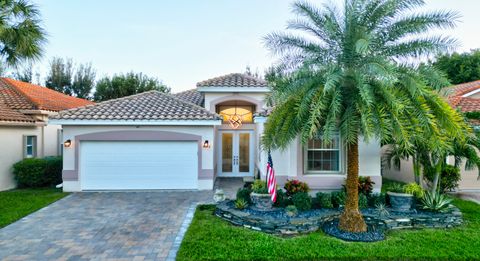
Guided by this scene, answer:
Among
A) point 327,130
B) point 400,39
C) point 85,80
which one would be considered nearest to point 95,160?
point 327,130

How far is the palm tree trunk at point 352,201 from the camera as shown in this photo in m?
7.70

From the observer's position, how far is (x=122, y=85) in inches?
1384

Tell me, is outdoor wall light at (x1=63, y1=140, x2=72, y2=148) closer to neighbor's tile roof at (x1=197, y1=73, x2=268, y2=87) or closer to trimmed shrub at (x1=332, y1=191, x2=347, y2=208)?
neighbor's tile roof at (x1=197, y1=73, x2=268, y2=87)

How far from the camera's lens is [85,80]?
38.3m

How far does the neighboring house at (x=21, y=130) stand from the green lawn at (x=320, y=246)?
11987mm

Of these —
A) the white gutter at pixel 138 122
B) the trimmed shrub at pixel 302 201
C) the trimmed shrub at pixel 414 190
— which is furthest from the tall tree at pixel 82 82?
the trimmed shrub at pixel 414 190

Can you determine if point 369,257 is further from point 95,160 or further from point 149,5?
point 149,5

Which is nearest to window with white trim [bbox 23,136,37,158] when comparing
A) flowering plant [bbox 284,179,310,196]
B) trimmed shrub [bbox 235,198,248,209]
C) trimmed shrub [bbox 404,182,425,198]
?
trimmed shrub [bbox 235,198,248,209]

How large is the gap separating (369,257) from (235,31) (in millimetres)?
17407

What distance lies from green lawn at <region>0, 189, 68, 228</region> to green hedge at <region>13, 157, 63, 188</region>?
0.62 metres

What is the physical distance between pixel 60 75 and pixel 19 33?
33.9 metres

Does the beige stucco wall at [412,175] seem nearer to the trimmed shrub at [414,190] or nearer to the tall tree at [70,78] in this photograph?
the trimmed shrub at [414,190]

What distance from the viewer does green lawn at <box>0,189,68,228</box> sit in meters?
9.27

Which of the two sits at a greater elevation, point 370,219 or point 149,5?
point 149,5
